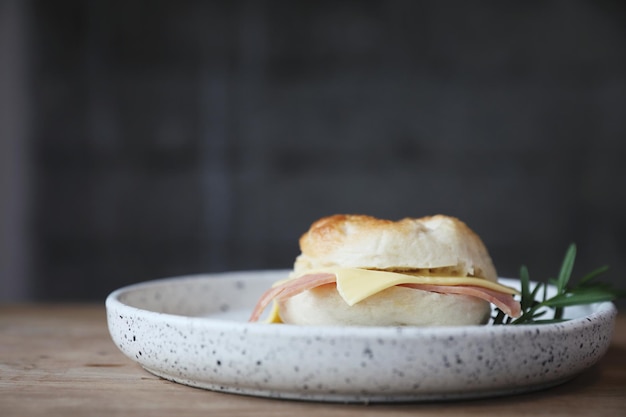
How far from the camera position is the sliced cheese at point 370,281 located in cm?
101

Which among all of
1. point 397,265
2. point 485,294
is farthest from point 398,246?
point 485,294

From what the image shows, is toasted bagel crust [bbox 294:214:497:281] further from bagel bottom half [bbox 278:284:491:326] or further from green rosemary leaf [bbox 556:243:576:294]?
green rosemary leaf [bbox 556:243:576:294]

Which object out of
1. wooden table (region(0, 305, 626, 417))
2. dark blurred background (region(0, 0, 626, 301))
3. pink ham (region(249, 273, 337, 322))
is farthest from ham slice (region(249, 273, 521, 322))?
dark blurred background (region(0, 0, 626, 301))

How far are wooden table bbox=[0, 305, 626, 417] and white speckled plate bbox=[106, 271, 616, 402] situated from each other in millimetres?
18

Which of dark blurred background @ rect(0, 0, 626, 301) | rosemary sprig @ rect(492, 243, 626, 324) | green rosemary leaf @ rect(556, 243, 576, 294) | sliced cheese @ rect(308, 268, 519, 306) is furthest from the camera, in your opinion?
dark blurred background @ rect(0, 0, 626, 301)

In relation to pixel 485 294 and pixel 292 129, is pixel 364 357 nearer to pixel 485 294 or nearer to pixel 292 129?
pixel 485 294

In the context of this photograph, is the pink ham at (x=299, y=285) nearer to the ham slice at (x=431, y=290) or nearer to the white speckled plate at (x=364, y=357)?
the ham slice at (x=431, y=290)

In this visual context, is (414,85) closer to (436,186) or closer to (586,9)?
(436,186)

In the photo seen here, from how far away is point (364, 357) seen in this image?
801mm

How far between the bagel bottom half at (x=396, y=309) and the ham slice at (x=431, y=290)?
1 centimetres

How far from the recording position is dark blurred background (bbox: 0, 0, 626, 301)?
354 centimetres

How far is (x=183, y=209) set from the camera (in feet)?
11.9

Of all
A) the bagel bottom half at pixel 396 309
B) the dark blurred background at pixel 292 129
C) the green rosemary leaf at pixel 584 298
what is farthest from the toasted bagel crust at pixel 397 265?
the dark blurred background at pixel 292 129

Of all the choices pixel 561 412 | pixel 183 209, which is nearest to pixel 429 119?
pixel 183 209
